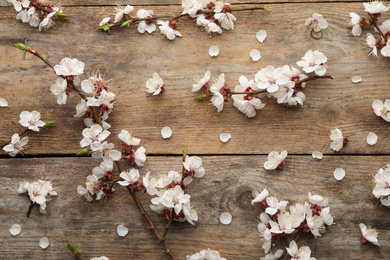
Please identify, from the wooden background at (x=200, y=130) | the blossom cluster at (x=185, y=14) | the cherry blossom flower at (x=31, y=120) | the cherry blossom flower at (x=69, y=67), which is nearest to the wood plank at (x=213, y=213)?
the wooden background at (x=200, y=130)

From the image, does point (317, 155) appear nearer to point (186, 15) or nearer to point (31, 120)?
point (186, 15)

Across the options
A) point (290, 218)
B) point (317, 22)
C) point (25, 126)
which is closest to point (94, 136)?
point (25, 126)

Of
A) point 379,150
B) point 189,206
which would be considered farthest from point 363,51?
point 189,206

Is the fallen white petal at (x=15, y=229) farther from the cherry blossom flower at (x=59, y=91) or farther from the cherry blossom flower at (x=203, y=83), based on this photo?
the cherry blossom flower at (x=203, y=83)

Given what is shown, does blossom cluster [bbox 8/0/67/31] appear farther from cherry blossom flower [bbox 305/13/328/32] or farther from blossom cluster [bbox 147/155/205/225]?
cherry blossom flower [bbox 305/13/328/32]

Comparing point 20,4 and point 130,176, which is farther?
point 20,4
